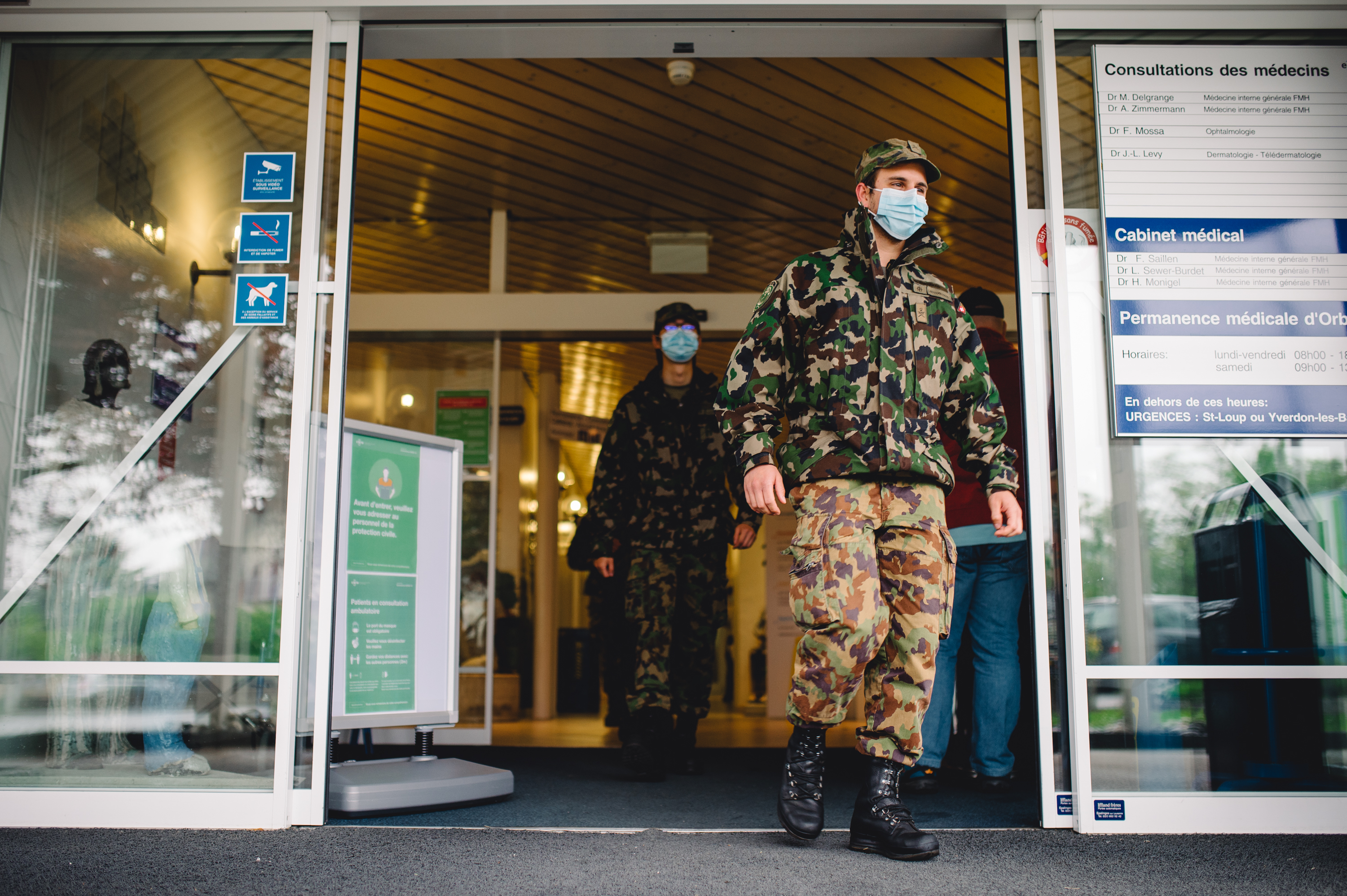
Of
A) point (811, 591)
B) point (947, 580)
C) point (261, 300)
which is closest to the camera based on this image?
point (811, 591)

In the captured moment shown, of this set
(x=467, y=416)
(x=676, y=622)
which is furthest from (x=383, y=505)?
(x=467, y=416)

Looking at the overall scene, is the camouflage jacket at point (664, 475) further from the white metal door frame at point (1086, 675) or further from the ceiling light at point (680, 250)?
the ceiling light at point (680, 250)

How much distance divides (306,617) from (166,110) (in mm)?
1756

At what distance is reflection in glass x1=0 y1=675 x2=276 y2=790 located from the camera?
8.73 feet

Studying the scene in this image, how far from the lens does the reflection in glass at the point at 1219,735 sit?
2.60 meters

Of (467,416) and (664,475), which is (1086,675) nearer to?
(664,475)

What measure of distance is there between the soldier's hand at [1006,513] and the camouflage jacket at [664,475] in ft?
4.99

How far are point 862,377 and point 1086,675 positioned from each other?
102cm

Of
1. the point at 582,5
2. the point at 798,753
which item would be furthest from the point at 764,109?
the point at 798,753

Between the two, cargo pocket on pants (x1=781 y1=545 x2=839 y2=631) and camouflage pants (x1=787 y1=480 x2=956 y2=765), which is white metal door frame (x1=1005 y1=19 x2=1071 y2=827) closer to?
camouflage pants (x1=787 y1=480 x2=956 y2=765)

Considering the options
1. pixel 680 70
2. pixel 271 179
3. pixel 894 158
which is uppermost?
pixel 680 70

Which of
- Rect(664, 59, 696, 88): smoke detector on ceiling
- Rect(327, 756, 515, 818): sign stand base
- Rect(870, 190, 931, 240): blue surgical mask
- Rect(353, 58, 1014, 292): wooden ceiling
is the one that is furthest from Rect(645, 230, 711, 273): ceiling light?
Rect(870, 190, 931, 240): blue surgical mask

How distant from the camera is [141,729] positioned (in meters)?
2.68

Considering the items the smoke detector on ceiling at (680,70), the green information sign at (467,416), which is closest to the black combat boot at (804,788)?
the smoke detector on ceiling at (680,70)
